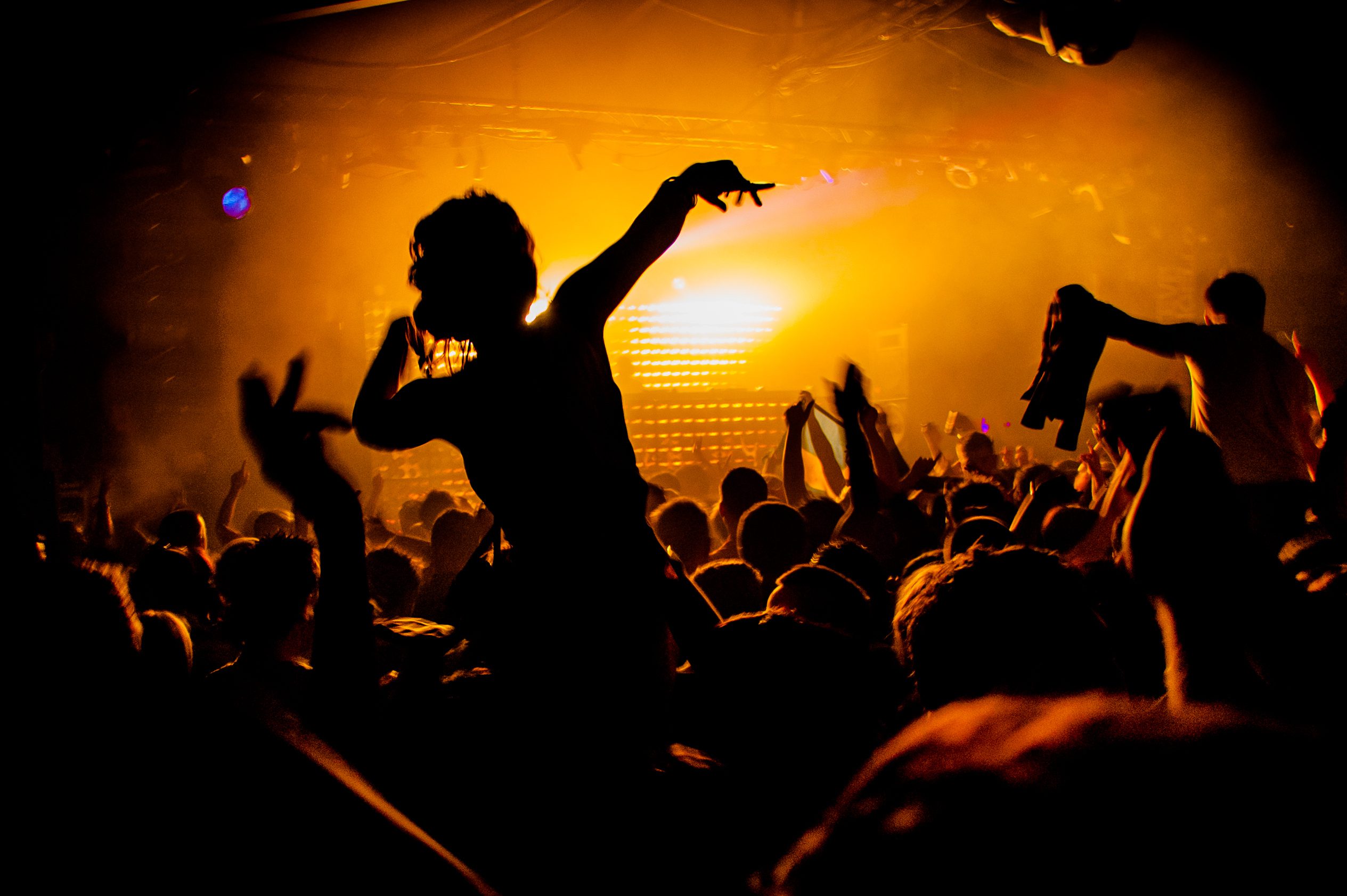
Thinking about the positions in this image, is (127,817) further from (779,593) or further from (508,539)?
(779,593)

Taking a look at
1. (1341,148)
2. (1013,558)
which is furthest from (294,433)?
(1341,148)

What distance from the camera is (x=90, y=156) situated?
17.1ft

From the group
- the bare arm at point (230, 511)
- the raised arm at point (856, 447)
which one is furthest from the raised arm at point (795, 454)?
A: the bare arm at point (230, 511)

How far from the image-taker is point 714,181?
1.77 metres

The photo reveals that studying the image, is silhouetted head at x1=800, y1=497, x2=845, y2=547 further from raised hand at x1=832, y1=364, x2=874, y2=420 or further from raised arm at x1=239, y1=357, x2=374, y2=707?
raised arm at x1=239, y1=357, x2=374, y2=707

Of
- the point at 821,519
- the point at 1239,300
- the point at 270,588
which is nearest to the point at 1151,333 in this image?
the point at 1239,300

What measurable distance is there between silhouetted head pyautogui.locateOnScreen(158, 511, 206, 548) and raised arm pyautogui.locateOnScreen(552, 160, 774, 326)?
3322 mm

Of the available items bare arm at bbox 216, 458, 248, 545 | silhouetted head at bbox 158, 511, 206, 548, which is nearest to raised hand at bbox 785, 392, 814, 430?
silhouetted head at bbox 158, 511, 206, 548

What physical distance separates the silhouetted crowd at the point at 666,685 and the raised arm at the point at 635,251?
1 centimetres

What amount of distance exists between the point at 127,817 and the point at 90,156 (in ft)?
20.6

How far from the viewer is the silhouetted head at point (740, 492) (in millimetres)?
4055

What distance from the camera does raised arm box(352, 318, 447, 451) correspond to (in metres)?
1.47

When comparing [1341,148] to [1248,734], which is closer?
[1248,734]

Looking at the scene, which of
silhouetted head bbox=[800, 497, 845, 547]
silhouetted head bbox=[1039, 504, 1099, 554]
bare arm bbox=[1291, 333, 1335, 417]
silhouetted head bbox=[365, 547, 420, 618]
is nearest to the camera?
silhouetted head bbox=[1039, 504, 1099, 554]
